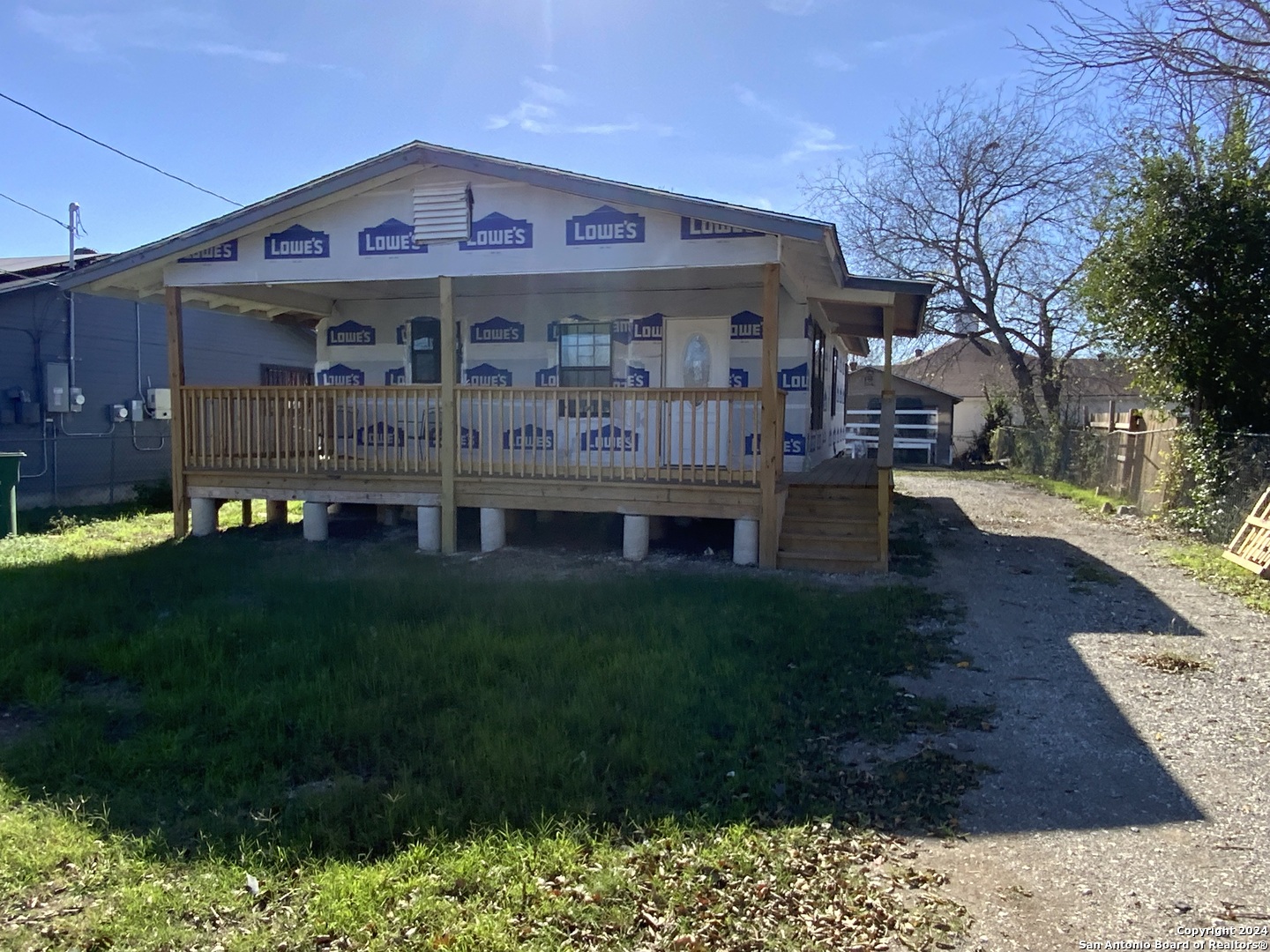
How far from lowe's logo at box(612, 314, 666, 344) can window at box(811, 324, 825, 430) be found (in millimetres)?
2205

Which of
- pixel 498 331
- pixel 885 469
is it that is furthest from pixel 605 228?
pixel 885 469

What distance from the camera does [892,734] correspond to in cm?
479

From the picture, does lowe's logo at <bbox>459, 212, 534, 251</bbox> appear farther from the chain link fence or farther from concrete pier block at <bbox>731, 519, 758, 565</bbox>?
the chain link fence

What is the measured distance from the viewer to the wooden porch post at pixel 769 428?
28.4ft

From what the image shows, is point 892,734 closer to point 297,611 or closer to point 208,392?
point 297,611

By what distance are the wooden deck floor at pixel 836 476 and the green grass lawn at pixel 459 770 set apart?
9.31ft

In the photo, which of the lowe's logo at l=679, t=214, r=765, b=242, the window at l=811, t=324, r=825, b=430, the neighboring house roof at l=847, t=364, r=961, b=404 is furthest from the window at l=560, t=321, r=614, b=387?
the neighboring house roof at l=847, t=364, r=961, b=404

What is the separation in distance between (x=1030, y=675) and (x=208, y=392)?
9864 millimetres

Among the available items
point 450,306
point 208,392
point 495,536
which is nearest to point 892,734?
point 495,536

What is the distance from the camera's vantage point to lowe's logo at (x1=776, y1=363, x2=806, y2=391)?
11578 millimetres

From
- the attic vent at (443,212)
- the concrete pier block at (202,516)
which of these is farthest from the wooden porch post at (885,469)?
the concrete pier block at (202,516)

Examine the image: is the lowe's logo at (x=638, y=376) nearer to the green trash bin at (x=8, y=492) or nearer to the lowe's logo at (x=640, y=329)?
the lowe's logo at (x=640, y=329)

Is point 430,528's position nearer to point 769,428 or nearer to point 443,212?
point 443,212

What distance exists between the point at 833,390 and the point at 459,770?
12.9 metres
